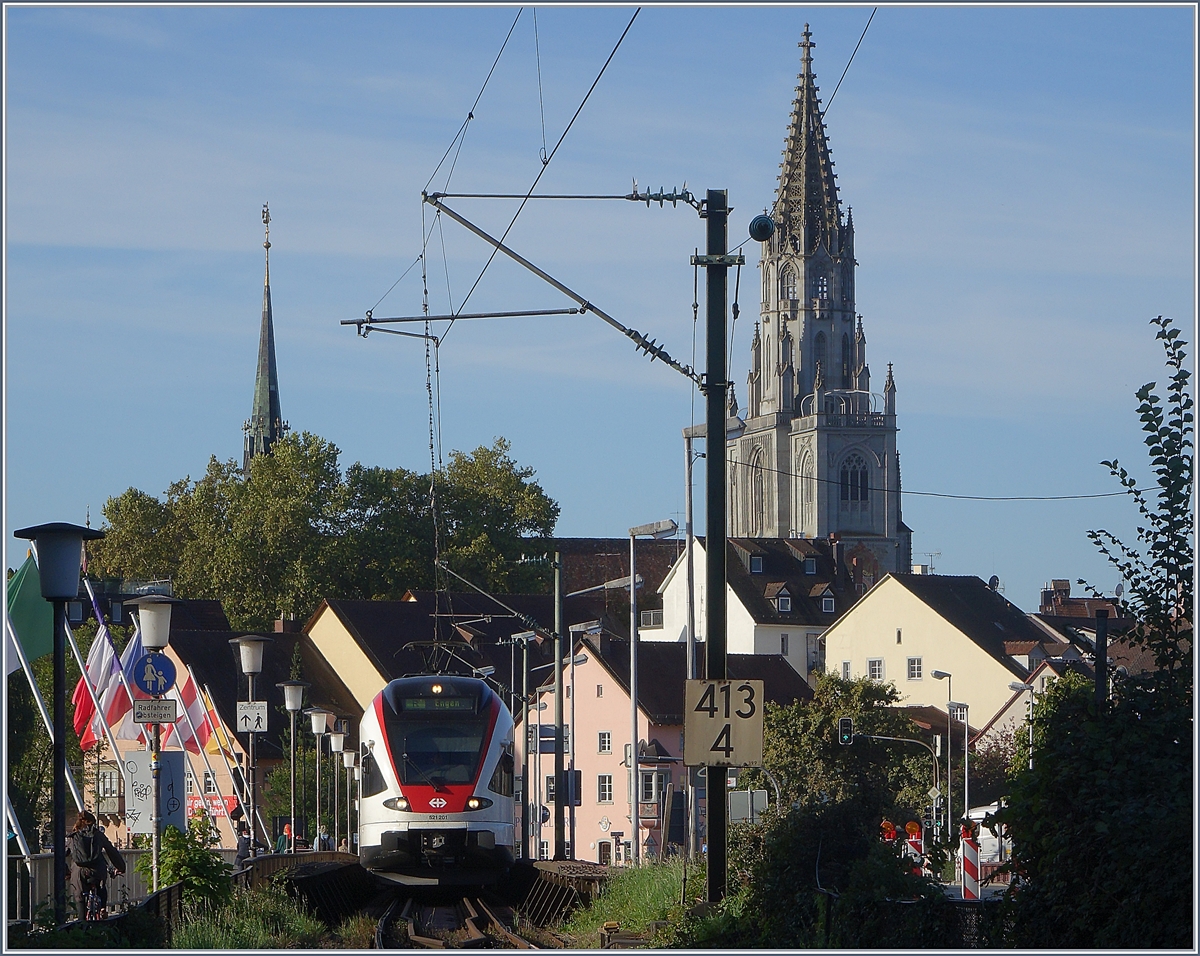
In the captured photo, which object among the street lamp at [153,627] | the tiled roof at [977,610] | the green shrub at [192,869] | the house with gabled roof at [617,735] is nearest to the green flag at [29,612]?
the street lamp at [153,627]

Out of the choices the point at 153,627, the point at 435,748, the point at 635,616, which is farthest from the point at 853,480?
the point at 153,627

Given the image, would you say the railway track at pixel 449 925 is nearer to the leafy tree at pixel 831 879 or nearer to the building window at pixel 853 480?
the leafy tree at pixel 831 879

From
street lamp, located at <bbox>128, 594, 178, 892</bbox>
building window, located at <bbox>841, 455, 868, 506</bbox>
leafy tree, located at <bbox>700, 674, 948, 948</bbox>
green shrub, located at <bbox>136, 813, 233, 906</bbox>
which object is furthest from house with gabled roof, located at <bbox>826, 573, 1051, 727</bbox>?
building window, located at <bbox>841, 455, 868, 506</bbox>

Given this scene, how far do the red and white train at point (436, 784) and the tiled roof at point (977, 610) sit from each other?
57.8 metres

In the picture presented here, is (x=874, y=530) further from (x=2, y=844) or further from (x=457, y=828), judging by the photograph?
(x=2, y=844)

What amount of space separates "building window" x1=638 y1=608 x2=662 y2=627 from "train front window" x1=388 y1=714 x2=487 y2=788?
83970 millimetres

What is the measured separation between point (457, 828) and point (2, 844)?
16.1 meters

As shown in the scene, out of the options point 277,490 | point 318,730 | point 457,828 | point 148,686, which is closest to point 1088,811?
point 148,686

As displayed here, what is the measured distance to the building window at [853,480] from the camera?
529 feet

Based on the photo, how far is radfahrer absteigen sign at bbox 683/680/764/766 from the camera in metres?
15.8

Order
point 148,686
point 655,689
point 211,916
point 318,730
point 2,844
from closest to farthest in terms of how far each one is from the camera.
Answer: point 2,844 → point 211,916 → point 148,686 → point 318,730 → point 655,689

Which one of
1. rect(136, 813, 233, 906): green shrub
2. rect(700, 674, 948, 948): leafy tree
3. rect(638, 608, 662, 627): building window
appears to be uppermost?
rect(638, 608, 662, 627): building window

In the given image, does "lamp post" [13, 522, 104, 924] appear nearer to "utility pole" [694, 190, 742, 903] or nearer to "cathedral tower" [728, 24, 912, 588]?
"utility pole" [694, 190, 742, 903]

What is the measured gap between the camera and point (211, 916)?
17.9 meters
